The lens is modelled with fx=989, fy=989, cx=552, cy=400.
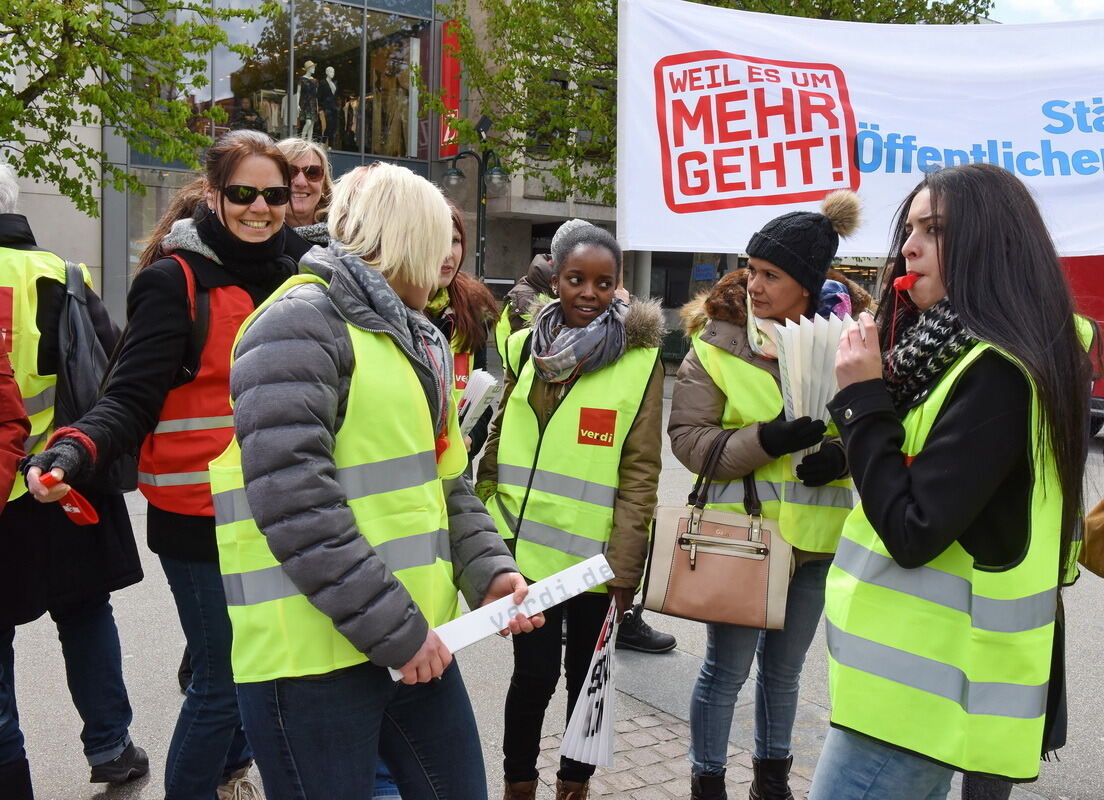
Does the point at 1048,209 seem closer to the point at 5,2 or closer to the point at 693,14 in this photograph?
the point at 693,14

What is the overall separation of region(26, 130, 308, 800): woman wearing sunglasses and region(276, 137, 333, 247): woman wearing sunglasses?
3.10 ft

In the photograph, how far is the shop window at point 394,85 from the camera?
2223cm

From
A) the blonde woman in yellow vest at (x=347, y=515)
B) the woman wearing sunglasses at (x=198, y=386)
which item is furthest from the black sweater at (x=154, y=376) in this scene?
the blonde woman in yellow vest at (x=347, y=515)

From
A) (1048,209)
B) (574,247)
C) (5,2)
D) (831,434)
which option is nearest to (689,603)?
(831,434)


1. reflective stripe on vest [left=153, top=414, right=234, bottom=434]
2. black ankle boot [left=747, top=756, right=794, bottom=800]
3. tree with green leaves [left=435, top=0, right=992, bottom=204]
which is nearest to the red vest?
reflective stripe on vest [left=153, top=414, right=234, bottom=434]

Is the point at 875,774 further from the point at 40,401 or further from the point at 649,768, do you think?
the point at 40,401

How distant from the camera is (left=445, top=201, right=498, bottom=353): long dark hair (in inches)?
160

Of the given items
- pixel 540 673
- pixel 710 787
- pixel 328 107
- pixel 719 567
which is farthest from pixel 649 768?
pixel 328 107

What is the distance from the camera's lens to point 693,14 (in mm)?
3824

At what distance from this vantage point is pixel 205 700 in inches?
107

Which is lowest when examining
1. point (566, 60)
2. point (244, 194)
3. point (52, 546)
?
point (52, 546)

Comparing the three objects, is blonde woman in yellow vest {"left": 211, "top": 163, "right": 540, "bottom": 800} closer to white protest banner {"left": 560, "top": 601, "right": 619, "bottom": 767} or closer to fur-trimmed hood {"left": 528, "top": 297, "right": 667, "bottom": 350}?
white protest banner {"left": 560, "top": 601, "right": 619, "bottom": 767}

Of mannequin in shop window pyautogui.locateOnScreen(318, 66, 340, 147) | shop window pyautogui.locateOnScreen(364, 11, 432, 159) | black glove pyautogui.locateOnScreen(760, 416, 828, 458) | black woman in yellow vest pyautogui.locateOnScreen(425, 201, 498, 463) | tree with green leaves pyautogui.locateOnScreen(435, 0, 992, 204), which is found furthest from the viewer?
shop window pyautogui.locateOnScreen(364, 11, 432, 159)

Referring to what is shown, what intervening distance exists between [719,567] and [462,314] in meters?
1.66
